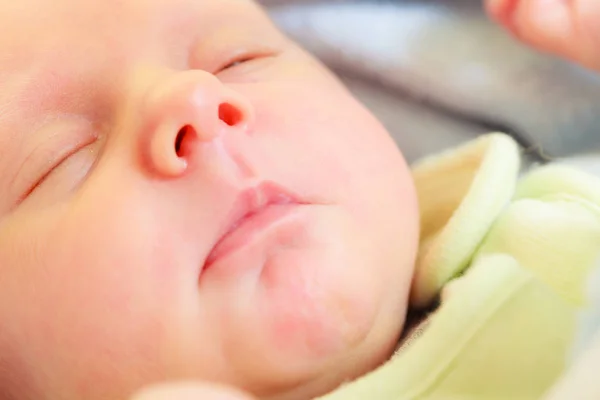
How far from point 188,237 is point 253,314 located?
86 mm

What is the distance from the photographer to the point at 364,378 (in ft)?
2.43

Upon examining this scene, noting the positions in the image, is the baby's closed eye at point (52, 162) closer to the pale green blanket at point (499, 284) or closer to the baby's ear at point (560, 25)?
the pale green blanket at point (499, 284)

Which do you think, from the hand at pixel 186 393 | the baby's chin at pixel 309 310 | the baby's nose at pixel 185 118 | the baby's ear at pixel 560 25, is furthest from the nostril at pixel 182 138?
the baby's ear at pixel 560 25

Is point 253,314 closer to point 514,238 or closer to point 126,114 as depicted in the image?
point 126,114

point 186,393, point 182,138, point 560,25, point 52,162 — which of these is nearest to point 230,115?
point 182,138

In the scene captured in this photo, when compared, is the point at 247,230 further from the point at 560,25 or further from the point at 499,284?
the point at 560,25

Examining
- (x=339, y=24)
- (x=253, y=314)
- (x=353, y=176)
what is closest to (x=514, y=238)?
(x=353, y=176)

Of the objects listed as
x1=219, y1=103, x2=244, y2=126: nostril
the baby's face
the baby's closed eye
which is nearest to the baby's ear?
the baby's face

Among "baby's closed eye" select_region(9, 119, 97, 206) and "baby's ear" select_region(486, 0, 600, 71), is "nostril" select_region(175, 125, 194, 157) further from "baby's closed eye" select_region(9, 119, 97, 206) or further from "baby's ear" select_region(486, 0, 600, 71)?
"baby's ear" select_region(486, 0, 600, 71)

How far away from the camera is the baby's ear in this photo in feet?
3.19

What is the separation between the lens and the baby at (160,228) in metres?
0.68

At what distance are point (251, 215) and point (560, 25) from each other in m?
0.52

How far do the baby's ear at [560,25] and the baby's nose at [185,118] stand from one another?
47 cm

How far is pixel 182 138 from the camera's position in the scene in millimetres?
715
